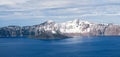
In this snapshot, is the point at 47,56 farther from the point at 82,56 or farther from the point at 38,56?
the point at 82,56

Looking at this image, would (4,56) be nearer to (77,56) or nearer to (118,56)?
(77,56)

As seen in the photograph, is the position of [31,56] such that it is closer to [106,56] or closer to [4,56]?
[4,56]

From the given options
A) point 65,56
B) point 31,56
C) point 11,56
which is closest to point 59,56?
point 65,56

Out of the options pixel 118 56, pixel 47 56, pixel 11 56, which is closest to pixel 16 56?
pixel 11 56

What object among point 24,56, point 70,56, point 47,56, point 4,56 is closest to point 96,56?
point 70,56

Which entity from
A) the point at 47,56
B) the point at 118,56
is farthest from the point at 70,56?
the point at 118,56

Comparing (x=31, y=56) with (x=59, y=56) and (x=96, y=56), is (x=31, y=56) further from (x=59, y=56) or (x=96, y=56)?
(x=96, y=56)
